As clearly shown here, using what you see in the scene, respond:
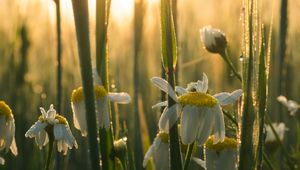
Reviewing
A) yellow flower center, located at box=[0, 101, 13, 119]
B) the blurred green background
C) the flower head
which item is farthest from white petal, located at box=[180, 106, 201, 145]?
the blurred green background

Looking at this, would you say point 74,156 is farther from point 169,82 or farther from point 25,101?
point 169,82

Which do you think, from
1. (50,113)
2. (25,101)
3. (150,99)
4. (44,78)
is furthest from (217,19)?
(50,113)

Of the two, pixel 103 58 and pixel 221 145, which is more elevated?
pixel 103 58

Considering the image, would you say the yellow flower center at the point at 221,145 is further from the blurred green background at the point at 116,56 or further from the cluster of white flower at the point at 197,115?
the blurred green background at the point at 116,56

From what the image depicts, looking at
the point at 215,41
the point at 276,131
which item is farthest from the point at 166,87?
the point at 276,131

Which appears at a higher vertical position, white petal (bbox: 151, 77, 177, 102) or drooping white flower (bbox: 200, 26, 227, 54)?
drooping white flower (bbox: 200, 26, 227, 54)

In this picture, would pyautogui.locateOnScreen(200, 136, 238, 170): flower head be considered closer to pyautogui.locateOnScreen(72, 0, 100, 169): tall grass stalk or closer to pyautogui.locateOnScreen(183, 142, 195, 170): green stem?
pyautogui.locateOnScreen(183, 142, 195, 170): green stem

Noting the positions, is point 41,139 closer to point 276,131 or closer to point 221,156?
point 221,156
